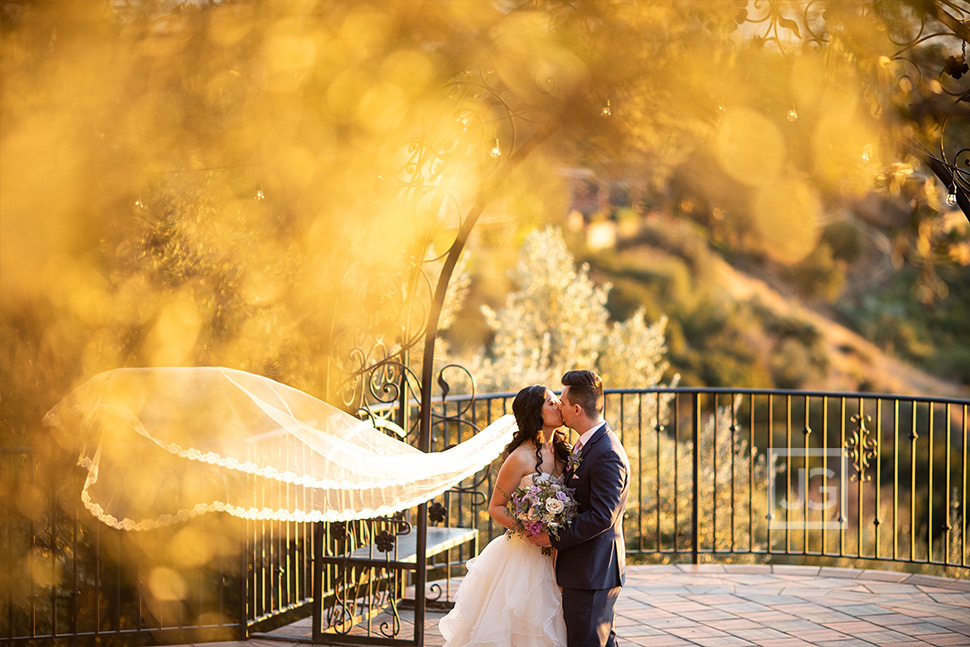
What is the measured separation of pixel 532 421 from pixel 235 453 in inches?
Answer: 48.6

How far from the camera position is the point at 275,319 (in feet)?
20.0

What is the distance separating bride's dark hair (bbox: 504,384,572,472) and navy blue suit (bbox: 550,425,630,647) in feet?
0.80

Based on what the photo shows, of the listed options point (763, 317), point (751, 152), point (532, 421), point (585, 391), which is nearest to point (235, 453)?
point (532, 421)

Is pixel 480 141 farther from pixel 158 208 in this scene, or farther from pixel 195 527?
pixel 195 527

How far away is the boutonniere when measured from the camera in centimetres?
350

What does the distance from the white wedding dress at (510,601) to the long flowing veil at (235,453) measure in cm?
50

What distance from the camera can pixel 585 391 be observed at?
3.56 meters

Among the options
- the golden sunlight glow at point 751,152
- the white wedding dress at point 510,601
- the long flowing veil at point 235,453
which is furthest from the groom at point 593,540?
the golden sunlight glow at point 751,152

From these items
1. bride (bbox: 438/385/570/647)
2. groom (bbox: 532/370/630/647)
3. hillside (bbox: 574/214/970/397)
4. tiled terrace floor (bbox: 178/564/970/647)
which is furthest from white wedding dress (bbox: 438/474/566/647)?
hillside (bbox: 574/214/970/397)

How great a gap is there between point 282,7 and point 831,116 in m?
3.51

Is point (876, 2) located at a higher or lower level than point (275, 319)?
higher

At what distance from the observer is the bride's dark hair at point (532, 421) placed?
3705 millimetres

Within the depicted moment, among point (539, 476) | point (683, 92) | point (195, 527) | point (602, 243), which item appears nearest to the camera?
point (539, 476)

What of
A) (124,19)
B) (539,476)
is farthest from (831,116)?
(124,19)
